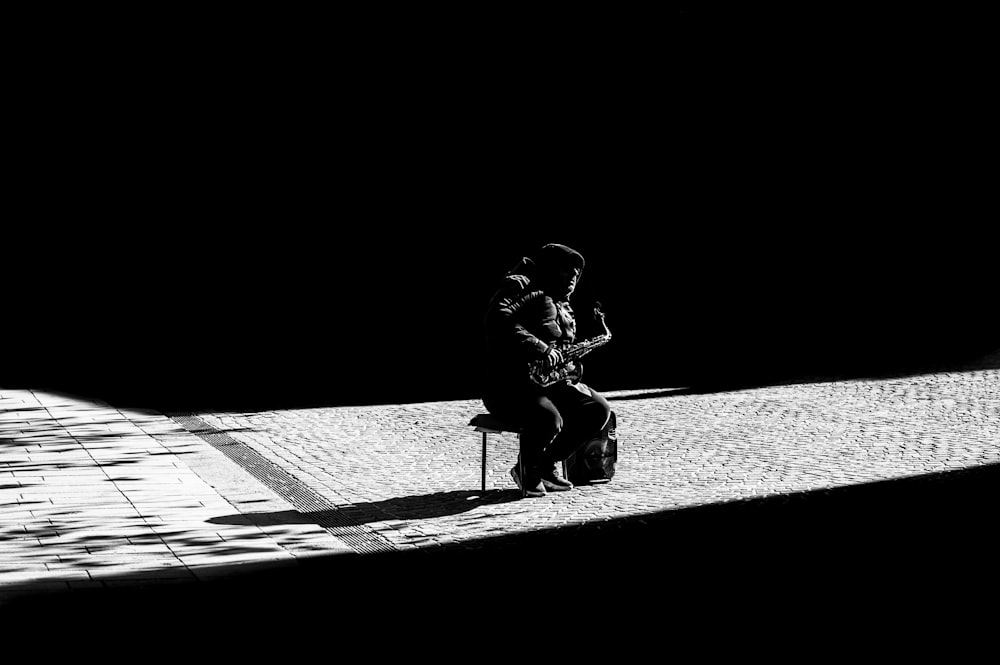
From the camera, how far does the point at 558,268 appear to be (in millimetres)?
9102

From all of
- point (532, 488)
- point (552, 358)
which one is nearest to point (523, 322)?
point (552, 358)

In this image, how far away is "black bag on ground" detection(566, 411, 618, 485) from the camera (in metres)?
9.35

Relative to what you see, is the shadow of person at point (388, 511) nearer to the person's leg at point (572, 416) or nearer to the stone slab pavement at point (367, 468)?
the stone slab pavement at point (367, 468)

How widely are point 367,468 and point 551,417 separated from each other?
2113 millimetres

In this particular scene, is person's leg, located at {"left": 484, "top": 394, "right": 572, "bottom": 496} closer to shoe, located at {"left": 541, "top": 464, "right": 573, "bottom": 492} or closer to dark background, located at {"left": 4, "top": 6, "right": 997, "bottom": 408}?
shoe, located at {"left": 541, "top": 464, "right": 573, "bottom": 492}

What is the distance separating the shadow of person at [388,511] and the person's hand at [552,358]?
3.01 ft

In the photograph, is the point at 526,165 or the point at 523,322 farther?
the point at 526,165

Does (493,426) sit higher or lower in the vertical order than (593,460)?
higher

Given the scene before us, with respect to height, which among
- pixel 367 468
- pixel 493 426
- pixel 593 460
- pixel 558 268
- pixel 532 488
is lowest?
pixel 367 468

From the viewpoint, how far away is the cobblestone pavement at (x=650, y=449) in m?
8.73

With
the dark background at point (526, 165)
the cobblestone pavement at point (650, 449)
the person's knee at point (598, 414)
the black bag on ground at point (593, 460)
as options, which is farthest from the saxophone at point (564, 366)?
the dark background at point (526, 165)

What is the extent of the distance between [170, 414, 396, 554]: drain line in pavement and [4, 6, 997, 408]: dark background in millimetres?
7430

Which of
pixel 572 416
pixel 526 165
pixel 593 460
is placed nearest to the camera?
pixel 572 416

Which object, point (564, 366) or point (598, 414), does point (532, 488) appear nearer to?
point (598, 414)
